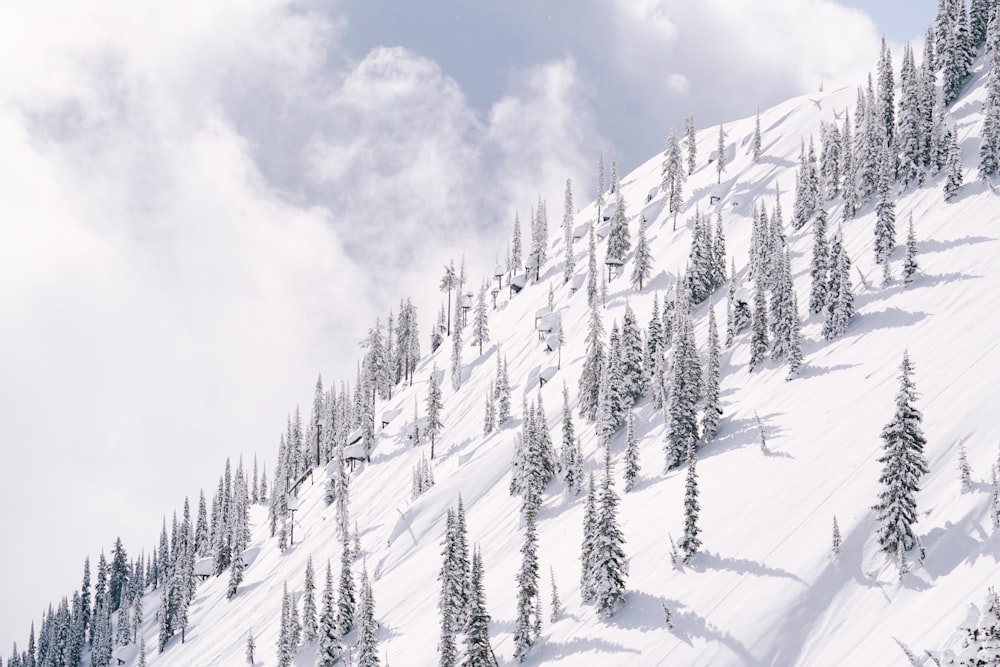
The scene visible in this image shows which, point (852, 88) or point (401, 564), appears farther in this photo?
point (852, 88)

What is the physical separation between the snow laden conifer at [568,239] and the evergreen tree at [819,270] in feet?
213

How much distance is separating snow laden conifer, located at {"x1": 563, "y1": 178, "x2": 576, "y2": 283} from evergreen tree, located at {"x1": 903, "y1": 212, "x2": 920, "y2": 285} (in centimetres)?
7072

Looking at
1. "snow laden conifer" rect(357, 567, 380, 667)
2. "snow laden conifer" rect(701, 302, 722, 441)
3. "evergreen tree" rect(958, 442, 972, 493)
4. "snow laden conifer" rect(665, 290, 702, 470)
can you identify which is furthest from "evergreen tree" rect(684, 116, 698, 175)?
"snow laden conifer" rect(357, 567, 380, 667)

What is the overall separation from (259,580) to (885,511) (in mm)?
94864

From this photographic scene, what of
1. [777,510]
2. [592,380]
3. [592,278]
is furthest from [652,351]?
[592,278]

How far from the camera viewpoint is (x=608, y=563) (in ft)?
163

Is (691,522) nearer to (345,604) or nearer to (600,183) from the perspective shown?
(345,604)

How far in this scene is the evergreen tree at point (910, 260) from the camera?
6525 centimetres

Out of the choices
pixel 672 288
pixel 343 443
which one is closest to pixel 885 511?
pixel 672 288

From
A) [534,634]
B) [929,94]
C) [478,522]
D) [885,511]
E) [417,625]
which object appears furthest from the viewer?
[929,94]

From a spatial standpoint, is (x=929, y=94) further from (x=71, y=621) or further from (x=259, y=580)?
(x=71, y=621)

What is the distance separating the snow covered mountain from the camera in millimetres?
40062

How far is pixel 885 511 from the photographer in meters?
40.6

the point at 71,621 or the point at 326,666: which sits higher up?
the point at 71,621
